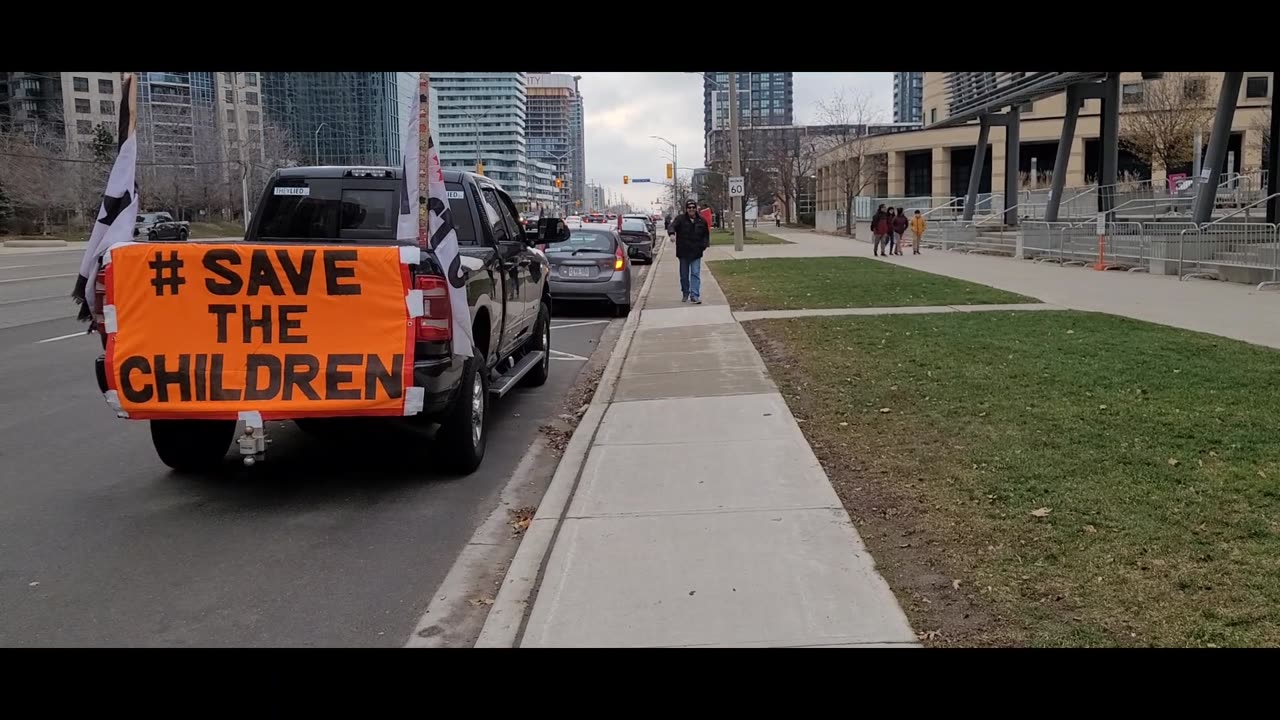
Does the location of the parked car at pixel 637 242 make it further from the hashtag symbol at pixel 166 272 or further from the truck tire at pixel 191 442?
the hashtag symbol at pixel 166 272

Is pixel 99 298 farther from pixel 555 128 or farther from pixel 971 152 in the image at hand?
pixel 555 128

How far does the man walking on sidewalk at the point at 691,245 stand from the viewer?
18328 mm

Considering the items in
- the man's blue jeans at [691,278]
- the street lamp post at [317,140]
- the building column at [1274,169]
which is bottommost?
the man's blue jeans at [691,278]

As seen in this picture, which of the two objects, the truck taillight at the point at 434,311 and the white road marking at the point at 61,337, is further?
the white road marking at the point at 61,337

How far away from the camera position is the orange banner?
610 centimetres

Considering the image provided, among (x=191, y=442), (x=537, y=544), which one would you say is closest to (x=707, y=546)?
(x=537, y=544)

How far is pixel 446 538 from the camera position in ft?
19.8

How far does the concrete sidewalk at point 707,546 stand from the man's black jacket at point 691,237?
369 inches

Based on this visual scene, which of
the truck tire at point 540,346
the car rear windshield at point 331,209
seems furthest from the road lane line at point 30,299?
the car rear windshield at point 331,209

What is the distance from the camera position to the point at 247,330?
242 inches

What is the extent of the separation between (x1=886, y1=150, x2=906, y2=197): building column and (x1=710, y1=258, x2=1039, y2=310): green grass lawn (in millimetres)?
45522

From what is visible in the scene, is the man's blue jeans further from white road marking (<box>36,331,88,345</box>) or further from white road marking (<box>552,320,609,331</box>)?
white road marking (<box>36,331,88,345</box>)
